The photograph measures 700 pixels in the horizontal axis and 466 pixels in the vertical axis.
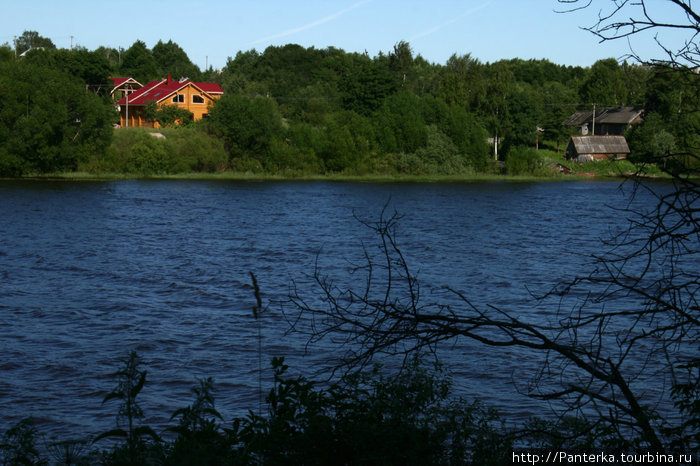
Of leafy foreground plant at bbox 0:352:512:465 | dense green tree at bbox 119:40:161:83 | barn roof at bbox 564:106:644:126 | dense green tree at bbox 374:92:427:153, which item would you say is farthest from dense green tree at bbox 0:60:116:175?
barn roof at bbox 564:106:644:126

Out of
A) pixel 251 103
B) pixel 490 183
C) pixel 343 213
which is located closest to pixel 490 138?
pixel 490 183

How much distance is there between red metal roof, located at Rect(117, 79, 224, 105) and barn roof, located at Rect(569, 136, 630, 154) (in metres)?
41.5

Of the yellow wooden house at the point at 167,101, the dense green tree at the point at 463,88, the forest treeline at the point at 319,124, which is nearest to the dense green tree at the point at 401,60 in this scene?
the forest treeline at the point at 319,124

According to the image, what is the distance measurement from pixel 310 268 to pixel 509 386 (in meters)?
11.6

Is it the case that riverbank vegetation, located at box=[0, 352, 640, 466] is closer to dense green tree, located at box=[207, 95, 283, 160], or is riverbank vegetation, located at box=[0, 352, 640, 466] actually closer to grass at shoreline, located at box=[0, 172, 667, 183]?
grass at shoreline, located at box=[0, 172, 667, 183]

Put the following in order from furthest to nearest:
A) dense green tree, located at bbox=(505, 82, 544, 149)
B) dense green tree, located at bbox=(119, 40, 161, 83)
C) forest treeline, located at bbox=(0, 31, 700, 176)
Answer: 1. dense green tree, located at bbox=(119, 40, 161, 83)
2. dense green tree, located at bbox=(505, 82, 544, 149)
3. forest treeline, located at bbox=(0, 31, 700, 176)

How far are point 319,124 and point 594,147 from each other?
29.9m

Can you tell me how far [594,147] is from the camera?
78438 millimetres

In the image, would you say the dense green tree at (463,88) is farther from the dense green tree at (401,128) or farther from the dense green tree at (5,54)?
the dense green tree at (5,54)

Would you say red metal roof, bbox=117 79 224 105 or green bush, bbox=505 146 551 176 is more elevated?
red metal roof, bbox=117 79 224 105

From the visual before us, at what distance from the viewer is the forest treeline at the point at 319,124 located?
56.8m

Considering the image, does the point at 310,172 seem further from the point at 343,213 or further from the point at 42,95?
the point at 343,213

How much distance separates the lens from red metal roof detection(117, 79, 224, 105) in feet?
254

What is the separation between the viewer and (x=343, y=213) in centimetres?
4112
